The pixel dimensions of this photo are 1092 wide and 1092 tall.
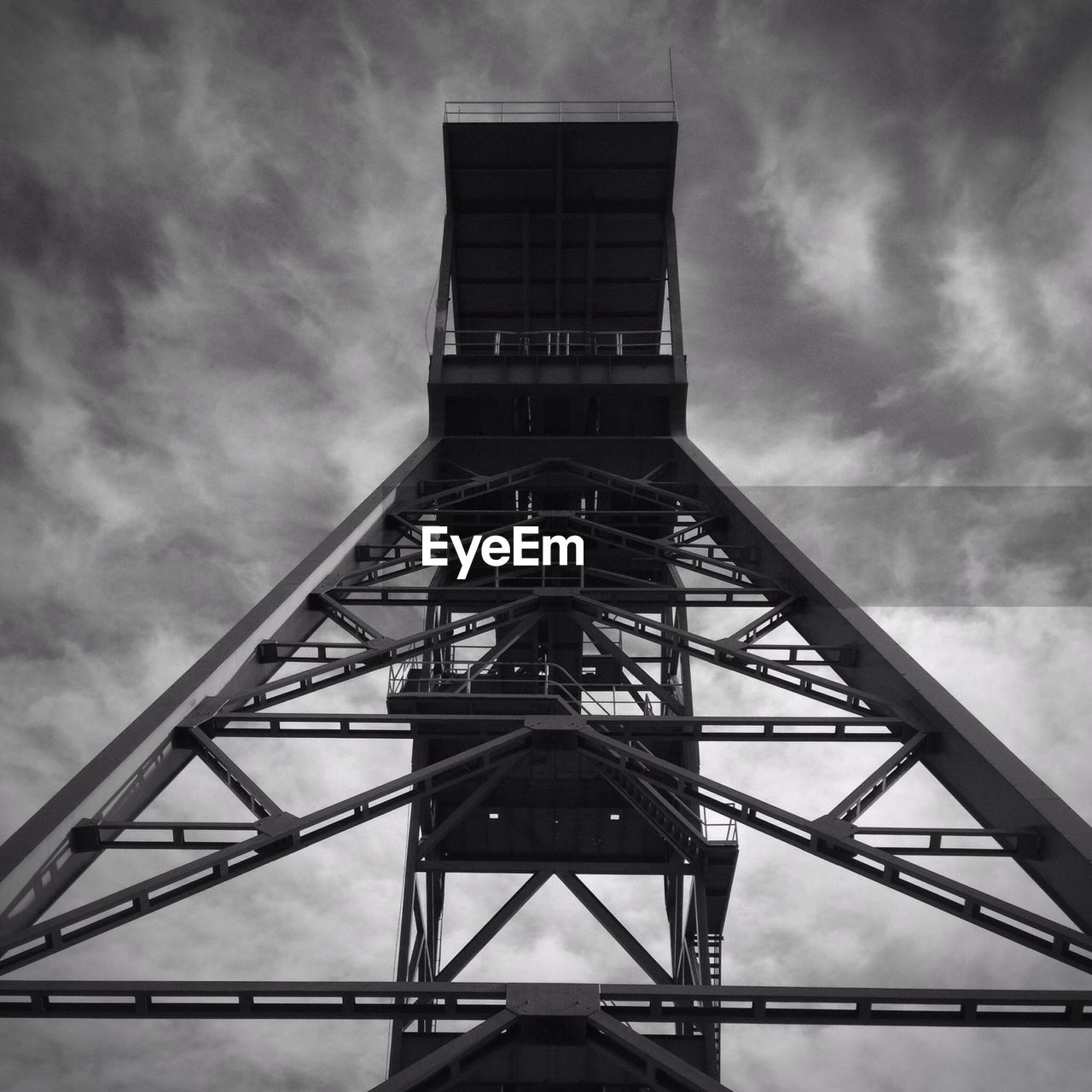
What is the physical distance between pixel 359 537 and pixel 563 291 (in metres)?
9.19

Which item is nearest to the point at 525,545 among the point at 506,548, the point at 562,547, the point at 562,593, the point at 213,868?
the point at 506,548

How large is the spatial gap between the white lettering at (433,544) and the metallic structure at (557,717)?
309mm

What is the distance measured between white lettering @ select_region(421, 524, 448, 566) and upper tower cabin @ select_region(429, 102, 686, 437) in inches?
92.2

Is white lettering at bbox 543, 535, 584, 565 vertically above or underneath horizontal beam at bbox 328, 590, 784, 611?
above

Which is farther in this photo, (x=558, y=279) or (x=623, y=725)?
(x=558, y=279)

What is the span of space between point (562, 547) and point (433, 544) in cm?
168

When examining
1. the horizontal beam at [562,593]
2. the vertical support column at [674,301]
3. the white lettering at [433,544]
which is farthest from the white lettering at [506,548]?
the vertical support column at [674,301]

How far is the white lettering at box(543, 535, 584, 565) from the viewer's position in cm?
1267

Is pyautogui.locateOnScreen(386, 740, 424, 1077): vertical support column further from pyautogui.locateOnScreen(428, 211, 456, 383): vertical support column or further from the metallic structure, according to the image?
pyautogui.locateOnScreen(428, 211, 456, 383): vertical support column

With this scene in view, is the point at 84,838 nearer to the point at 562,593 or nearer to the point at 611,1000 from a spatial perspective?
the point at 611,1000

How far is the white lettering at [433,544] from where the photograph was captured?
41.5 ft

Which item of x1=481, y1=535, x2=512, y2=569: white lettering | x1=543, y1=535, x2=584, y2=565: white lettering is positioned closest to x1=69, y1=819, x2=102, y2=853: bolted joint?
x1=543, y1=535, x2=584, y2=565: white lettering

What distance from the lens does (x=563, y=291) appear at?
19750 mm

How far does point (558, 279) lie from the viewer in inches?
755
